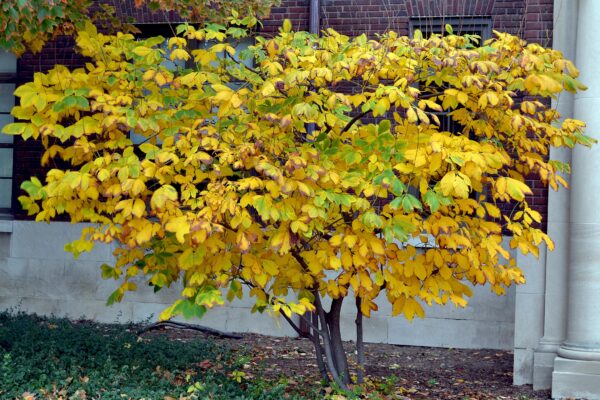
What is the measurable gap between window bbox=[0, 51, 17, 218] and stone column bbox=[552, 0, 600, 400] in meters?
7.91

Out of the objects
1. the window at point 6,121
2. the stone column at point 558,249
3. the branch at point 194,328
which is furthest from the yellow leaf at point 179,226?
the window at point 6,121

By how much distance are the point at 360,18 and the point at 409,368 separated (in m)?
4.36

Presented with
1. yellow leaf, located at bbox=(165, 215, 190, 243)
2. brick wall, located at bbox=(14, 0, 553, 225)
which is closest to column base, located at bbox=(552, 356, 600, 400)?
brick wall, located at bbox=(14, 0, 553, 225)

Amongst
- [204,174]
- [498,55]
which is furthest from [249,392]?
[498,55]

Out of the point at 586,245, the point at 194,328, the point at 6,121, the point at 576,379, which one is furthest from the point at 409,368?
the point at 6,121

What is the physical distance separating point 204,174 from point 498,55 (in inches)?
87.5

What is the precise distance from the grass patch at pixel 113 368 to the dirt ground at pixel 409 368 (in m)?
0.47

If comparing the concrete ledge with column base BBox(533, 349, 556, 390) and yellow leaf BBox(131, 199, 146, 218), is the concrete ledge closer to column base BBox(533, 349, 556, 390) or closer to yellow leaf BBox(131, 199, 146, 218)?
yellow leaf BBox(131, 199, 146, 218)

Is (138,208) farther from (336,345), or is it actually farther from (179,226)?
(336,345)

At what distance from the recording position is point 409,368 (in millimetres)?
8711

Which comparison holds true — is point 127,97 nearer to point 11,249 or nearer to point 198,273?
point 198,273

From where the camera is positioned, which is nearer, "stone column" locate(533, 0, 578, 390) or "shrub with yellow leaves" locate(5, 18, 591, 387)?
"shrub with yellow leaves" locate(5, 18, 591, 387)

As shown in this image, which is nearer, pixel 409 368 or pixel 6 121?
pixel 409 368

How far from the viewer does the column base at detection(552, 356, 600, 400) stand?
7.25 m
